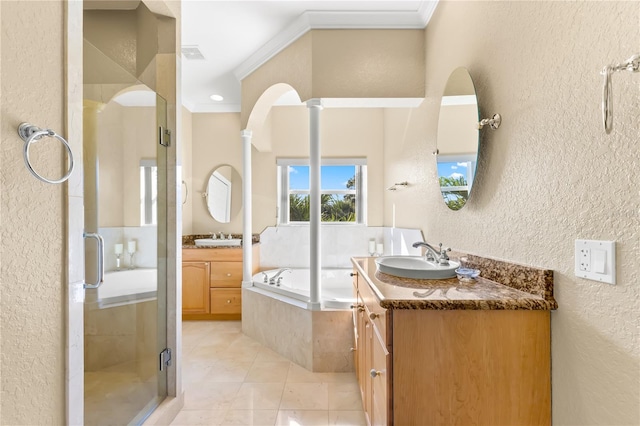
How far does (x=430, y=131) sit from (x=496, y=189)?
0.96m

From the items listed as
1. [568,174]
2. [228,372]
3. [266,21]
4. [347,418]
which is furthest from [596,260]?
[266,21]

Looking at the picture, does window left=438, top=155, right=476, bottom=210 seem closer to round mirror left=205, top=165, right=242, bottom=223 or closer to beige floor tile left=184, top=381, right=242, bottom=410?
beige floor tile left=184, top=381, right=242, bottom=410

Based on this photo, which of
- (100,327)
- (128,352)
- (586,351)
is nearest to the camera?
(586,351)

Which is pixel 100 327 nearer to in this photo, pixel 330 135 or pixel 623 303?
pixel 623 303

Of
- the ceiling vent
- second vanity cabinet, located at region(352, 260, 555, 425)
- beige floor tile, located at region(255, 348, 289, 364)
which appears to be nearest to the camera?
second vanity cabinet, located at region(352, 260, 555, 425)

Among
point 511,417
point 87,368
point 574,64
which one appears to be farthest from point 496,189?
point 87,368

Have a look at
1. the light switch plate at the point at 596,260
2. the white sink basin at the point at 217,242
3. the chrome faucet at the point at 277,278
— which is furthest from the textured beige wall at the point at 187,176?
the light switch plate at the point at 596,260

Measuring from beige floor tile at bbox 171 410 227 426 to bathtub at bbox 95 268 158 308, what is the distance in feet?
2.53

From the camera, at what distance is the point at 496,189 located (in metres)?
1.42

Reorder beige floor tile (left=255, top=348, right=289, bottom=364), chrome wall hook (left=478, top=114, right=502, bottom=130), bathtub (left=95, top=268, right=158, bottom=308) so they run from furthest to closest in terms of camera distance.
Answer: beige floor tile (left=255, top=348, right=289, bottom=364) < bathtub (left=95, top=268, right=158, bottom=308) < chrome wall hook (left=478, top=114, right=502, bottom=130)

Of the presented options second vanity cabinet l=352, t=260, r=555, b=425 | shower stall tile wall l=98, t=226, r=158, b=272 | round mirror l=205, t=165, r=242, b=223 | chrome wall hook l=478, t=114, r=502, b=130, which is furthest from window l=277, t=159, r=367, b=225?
Result: second vanity cabinet l=352, t=260, r=555, b=425

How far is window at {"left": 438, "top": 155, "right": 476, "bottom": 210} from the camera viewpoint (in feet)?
5.30

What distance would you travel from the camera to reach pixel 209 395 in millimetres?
2074

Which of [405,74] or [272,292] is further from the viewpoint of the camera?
[272,292]
